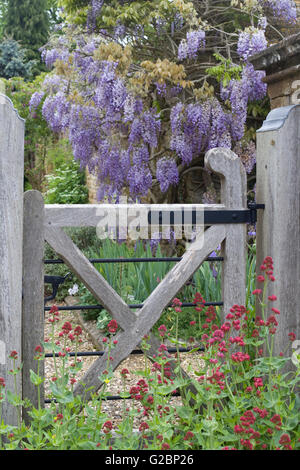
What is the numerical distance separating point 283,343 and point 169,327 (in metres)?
1.90

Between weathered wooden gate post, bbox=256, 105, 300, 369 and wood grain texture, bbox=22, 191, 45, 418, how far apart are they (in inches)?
36.6

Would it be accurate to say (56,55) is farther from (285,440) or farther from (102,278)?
(285,440)

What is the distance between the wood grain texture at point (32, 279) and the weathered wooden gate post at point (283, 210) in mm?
930

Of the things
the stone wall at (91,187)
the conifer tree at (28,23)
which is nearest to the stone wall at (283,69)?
the stone wall at (91,187)

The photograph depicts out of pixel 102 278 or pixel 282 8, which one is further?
pixel 282 8

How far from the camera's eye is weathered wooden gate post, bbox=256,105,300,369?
7.41 ft

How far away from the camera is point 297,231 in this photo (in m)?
2.30

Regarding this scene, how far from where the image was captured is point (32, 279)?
2.12 meters

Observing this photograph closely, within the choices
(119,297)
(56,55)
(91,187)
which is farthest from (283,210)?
(91,187)

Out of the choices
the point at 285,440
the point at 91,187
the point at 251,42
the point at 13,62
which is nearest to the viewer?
the point at 285,440

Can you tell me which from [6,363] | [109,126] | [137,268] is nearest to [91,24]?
[109,126]

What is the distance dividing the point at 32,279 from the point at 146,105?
4.58 metres

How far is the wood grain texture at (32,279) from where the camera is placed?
2104 millimetres
